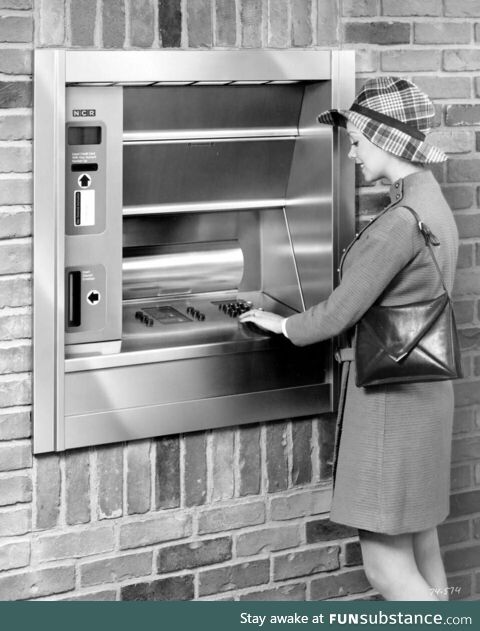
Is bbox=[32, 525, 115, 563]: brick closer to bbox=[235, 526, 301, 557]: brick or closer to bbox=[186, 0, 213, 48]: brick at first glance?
bbox=[235, 526, 301, 557]: brick

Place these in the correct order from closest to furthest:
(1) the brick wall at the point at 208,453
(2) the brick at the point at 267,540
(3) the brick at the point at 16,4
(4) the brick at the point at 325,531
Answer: (3) the brick at the point at 16,4
(1) the brick wall at the point at 208,453
(2) the brick at the point at 267,540
(4) the brick at the point at 325,531

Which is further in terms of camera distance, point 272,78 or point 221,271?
point 221,271

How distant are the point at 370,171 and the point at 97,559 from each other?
1.29m

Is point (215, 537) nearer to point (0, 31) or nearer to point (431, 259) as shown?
point (431, 259)

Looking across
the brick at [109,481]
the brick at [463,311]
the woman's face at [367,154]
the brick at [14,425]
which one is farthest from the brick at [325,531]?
the woman's face at [367,154]

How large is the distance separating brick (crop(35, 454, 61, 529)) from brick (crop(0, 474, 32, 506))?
0.08ft

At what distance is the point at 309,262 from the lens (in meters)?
3.42

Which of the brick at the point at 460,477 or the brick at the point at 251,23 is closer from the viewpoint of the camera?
the brick at the point at 251,23

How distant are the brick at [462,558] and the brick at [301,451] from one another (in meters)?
0.63

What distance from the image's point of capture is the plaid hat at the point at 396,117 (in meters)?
2.95

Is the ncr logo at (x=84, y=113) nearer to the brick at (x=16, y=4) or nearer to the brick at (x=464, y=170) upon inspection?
the brick at (x=16, y=4)

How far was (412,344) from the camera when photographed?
2.89m

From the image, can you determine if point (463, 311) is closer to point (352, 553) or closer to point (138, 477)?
point (352, 553)

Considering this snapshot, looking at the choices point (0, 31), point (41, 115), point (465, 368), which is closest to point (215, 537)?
point (465, 368)
